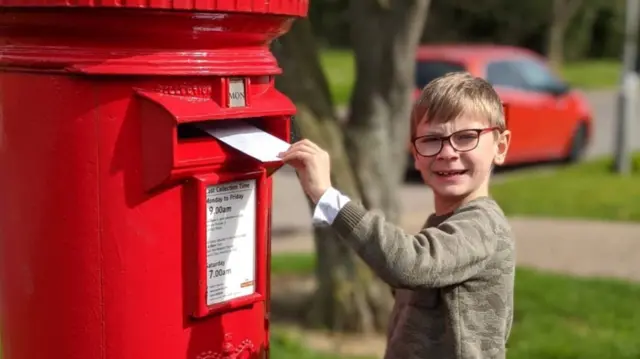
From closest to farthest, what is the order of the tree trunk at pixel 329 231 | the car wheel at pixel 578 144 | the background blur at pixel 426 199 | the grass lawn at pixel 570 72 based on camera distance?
the tree trunk at pixel 329 231 < the background blur at pixel 426 199 < the car wheel at pixel 578 144 < the grass lawn at pixel 570 72

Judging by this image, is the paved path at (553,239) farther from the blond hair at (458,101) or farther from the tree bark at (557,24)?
the tree bark at (557,24)

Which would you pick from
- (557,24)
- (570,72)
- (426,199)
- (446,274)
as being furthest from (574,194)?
(570,72)

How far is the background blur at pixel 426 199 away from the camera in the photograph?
496 centimetres

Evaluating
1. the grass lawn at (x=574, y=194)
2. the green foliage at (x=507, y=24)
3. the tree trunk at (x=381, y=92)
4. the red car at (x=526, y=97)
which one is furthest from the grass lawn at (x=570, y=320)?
the green foliage at (x=507, y=24)

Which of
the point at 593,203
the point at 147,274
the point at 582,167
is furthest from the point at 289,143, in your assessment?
the point at 582,167

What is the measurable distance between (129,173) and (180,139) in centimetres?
13

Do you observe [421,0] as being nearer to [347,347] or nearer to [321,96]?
[321,96]

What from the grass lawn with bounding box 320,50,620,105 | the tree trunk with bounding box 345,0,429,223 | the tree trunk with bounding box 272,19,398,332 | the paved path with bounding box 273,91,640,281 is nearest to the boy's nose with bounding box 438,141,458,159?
the tree trunk with bounding box 272,19,398,332

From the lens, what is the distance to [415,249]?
200 cm

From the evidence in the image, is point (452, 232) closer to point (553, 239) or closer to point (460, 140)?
point (460, 140)

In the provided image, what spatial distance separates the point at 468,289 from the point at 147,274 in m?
0.74

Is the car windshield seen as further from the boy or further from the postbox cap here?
the postbox cap

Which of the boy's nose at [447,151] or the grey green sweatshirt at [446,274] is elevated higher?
the boy's nose at [447,151]

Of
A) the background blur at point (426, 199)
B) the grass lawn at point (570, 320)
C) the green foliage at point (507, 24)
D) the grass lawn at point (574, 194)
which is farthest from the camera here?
the green foliage at point (507, 24)
